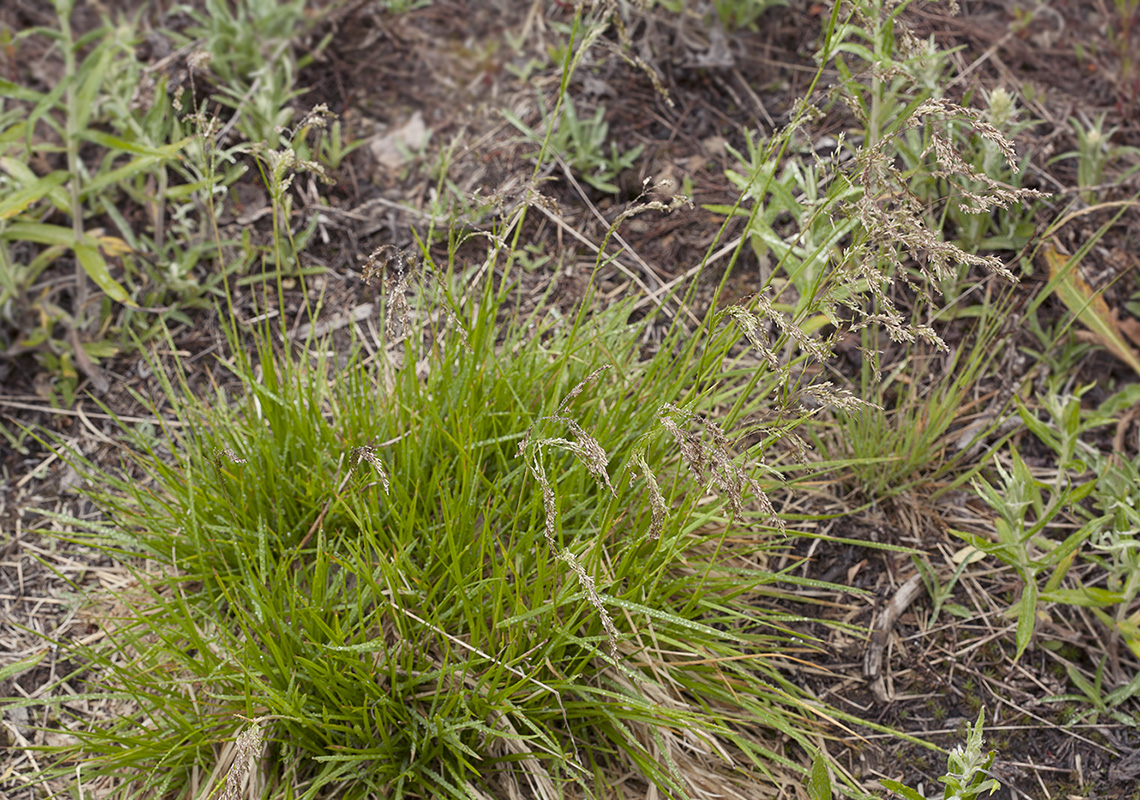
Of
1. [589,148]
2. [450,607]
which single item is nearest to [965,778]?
[450,607]

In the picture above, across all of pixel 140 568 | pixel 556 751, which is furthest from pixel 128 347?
pixel 556 751

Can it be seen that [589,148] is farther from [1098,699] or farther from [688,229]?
[1098,699]

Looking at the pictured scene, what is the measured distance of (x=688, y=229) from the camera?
3.12 meters

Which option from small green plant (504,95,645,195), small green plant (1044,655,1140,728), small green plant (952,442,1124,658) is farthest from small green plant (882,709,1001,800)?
small green plant (504,95,645,195)

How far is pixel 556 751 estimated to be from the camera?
1.77m

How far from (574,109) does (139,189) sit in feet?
5.28

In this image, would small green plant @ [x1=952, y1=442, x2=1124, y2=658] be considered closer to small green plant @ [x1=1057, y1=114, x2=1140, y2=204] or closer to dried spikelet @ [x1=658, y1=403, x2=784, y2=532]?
dried spikelet @ [x1=658, y1=403, x2=784, y2=532]

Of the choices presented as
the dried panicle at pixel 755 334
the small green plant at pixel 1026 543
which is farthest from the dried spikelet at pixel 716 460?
the small green plant at pixel 1026 543

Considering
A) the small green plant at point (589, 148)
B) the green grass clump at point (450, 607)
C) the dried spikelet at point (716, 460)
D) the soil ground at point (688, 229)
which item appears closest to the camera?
the dried spikelet at point (716, 460)

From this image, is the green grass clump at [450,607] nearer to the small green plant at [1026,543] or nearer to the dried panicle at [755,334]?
the dried panicle at [755,334]

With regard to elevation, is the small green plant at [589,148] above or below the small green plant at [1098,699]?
above

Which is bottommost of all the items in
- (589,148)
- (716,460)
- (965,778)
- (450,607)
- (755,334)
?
(450,607)

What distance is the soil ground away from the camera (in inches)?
85.1

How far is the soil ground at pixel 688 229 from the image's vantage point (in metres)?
2.16
